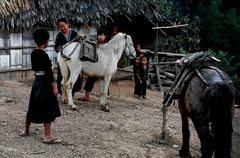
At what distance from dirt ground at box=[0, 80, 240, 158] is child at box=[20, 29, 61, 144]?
1.66 ft

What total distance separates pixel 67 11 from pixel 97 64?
4379 millimetres

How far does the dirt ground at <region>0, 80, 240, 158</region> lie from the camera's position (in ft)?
22.2

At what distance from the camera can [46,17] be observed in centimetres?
1323

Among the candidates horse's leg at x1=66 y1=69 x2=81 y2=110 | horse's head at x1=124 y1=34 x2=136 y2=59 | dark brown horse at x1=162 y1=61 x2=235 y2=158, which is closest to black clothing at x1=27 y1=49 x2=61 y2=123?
dark brown horse at x1=162 y1=61 x2=235 y2=158

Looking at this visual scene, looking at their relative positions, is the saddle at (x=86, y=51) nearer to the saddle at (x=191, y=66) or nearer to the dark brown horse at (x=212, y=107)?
the saddle at (x=191, y=66)

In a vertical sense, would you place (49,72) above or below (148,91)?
above

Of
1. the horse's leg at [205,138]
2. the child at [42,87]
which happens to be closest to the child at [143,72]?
the child at [42,87]

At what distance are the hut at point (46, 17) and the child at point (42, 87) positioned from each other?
616 cm

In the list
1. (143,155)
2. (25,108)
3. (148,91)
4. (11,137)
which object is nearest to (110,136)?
(143,155)

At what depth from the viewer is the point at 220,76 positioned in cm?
634

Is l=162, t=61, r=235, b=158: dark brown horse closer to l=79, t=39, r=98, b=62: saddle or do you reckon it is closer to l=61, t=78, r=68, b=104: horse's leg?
l=79, t=39, r=98, b=62: saddle

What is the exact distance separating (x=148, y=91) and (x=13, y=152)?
28.9ft

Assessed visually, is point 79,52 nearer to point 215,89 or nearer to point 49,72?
point 49,72

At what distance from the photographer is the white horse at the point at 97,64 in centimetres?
962
